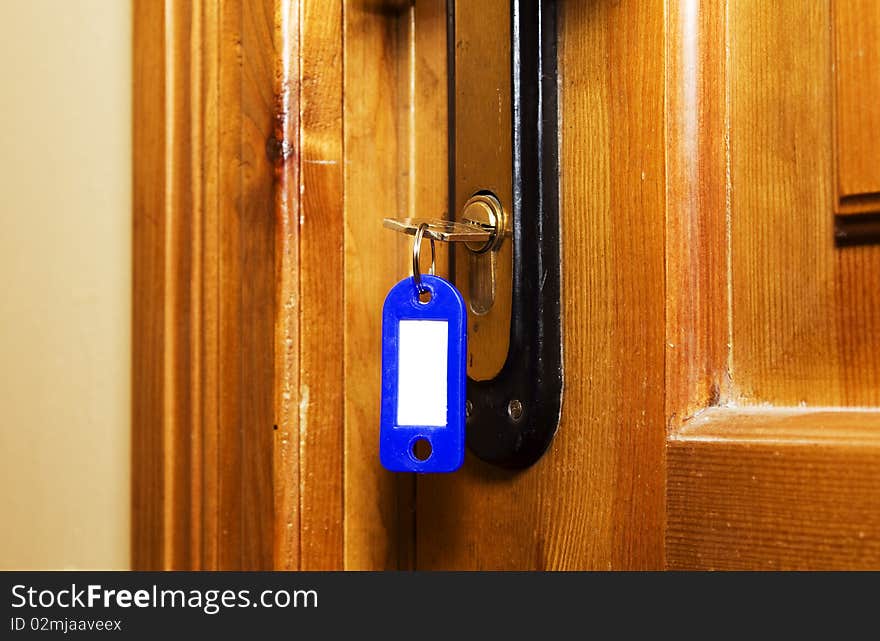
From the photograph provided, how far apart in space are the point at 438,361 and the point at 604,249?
0.31 ft

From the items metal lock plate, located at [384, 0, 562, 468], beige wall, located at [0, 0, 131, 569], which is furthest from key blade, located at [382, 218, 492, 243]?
beige wall, located at [0, 0, 131, 569]

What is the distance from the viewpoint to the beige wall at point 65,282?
0.58m

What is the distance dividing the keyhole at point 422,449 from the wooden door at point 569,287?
0.03 m

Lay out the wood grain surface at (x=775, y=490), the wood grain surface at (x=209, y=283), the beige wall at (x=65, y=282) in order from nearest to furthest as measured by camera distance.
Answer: the wood grain surface at (x=775, y=490)
the wood grain surface at (x=209, y=283)
the beige wall at (x=65, y=282)

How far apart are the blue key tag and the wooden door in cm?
5

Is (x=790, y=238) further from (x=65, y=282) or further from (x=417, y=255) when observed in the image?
(x=65, y=282)

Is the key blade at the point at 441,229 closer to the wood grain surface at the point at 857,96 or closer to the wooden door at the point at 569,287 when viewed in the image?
the wooden door at the point at 569,287

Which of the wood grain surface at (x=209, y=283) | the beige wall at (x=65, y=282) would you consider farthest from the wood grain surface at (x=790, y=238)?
the beige wall at (x=65, y=282)

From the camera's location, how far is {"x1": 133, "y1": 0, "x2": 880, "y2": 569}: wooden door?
348 millimetres

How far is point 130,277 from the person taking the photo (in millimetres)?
569

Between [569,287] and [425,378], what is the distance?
0.27 feet

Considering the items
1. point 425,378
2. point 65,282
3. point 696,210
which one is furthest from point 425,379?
point 65,282

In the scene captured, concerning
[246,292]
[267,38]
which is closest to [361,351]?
[246,292]

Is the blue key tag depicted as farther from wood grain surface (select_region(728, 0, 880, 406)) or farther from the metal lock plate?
wood grain surface (select_region(728, 0, 880, 406))
